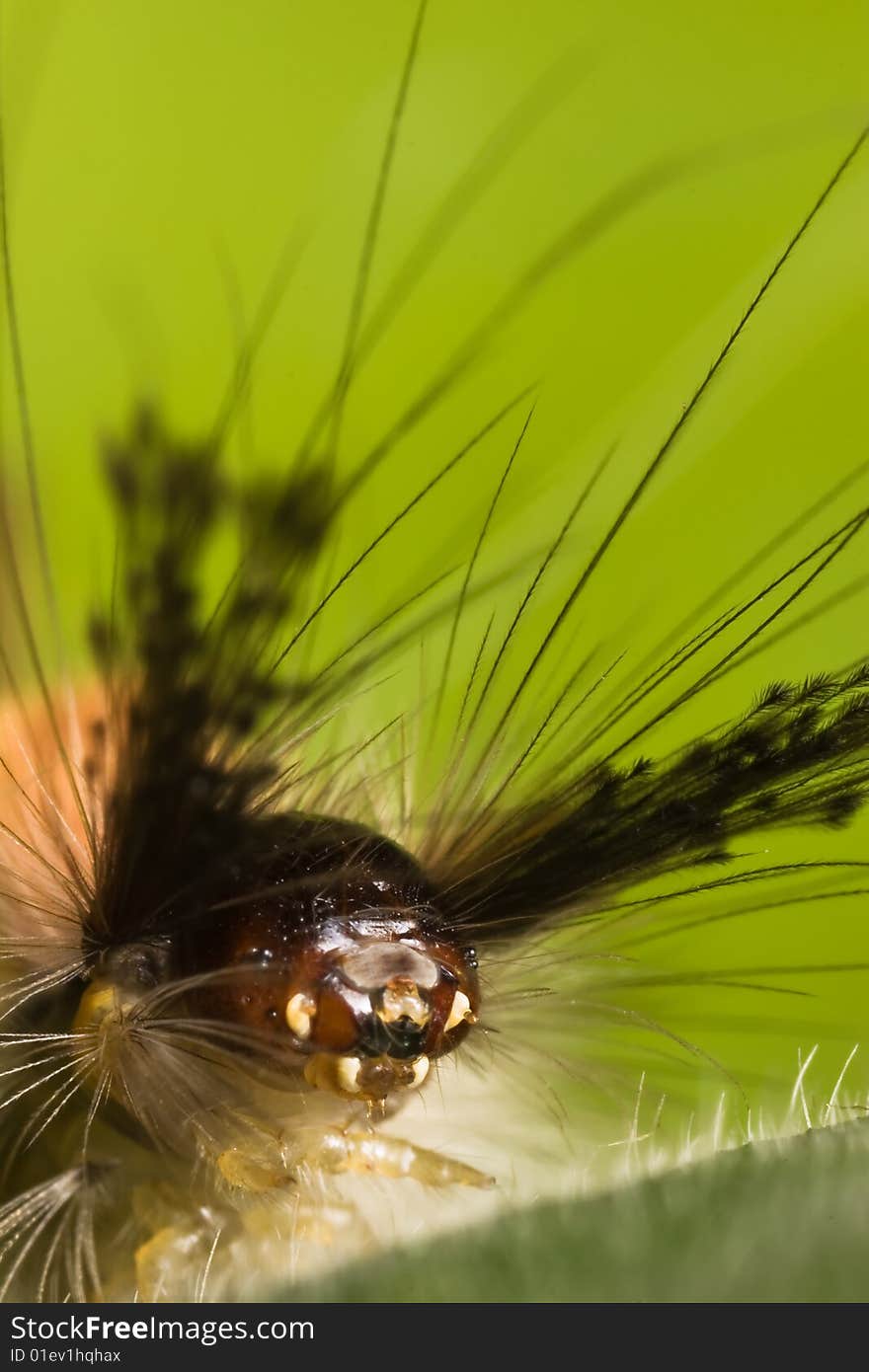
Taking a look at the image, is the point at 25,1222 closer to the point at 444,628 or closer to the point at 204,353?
the point at 444,628

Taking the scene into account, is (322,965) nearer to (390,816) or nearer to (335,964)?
(335,964)

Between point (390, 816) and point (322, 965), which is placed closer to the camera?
point (322, 965)

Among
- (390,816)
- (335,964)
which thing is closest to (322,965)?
(335,964)

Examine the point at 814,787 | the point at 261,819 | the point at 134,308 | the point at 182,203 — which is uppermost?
the point at 182,203
